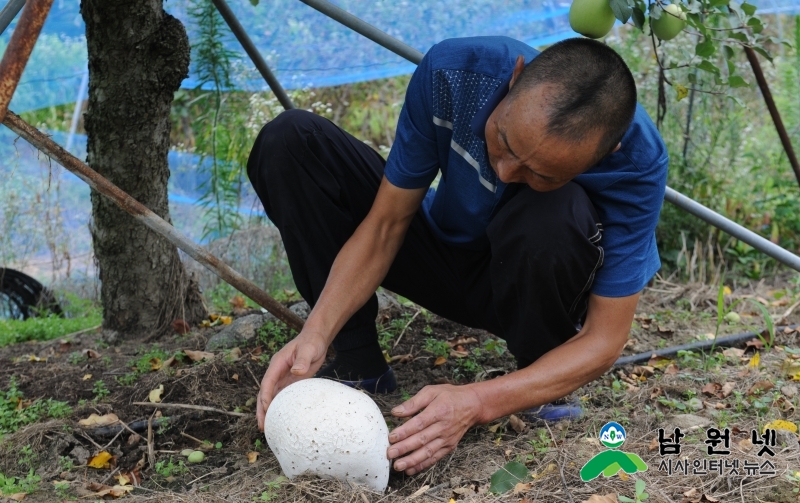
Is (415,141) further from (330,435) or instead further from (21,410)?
(21,410)

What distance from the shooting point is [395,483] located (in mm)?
2176

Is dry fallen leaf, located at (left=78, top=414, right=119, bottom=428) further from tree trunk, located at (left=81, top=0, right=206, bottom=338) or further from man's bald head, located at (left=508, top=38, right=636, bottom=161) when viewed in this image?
man's bald head, located at (left=508, top=38, right=636, bottom=161)

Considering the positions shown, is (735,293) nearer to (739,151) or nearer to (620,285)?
(739,151)

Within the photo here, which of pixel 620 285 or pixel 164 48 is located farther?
pixel 164 48

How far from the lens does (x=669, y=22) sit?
241 cm

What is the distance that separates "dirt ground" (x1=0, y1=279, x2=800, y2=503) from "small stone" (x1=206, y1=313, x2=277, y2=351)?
6 cm

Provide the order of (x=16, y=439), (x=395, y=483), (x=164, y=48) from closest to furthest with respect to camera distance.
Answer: (x=395, y=483) → (x=16, y=439) → (x=164, y=48)

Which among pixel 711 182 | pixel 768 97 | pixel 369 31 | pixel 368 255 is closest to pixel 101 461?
pixel 368 255

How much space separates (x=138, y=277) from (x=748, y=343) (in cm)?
258

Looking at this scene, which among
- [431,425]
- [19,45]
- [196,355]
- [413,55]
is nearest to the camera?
[19,45]

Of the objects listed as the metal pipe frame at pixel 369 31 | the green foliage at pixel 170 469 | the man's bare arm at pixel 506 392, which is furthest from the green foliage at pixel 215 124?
the man's bare arm at pixel 506 392

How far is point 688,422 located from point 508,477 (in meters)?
0.69

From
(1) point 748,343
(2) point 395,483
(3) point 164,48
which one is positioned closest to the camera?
(2) point 395,483

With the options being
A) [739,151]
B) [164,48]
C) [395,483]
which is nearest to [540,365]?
[395,483]
